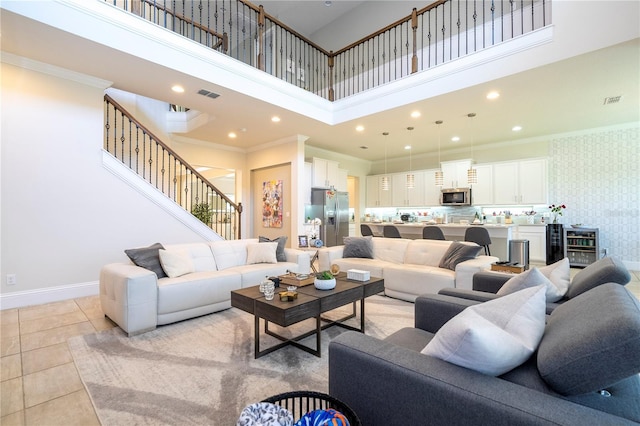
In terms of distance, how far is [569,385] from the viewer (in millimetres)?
992

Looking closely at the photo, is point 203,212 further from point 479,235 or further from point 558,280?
point 558,280

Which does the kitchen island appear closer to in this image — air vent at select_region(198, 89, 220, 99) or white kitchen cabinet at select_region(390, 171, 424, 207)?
white kitchen cabinet at select_region(390, 171, 424, 207)

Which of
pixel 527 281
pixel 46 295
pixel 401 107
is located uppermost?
pixel 401 107

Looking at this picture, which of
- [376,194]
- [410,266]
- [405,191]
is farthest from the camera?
[376,194]

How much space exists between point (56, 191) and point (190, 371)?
11.7 ft

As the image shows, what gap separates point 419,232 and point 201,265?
5.20m

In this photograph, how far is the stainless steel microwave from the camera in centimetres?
764

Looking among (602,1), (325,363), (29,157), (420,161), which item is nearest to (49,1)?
(29,157)

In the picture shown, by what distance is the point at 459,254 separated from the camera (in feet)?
12.8

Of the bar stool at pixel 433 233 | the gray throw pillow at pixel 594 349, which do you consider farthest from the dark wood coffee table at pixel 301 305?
the bar stool at pixel 433 233

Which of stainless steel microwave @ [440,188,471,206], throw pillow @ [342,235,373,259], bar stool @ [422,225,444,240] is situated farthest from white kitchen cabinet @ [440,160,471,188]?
throw pillow @ [342,235,373,259]

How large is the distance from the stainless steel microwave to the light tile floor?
24.7 feet

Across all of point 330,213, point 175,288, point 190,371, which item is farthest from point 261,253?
point 330,213

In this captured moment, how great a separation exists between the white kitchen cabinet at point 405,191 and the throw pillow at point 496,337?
7.53 meters
